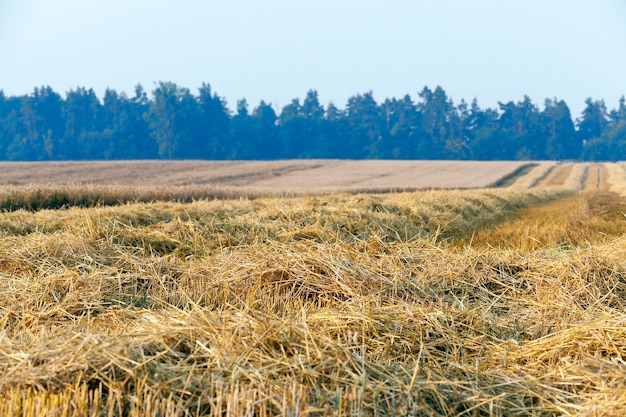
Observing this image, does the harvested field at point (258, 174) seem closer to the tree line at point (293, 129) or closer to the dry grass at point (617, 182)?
the dry grass at point (617, 182)

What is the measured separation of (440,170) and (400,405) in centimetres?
4741

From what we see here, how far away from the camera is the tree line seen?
7681cm

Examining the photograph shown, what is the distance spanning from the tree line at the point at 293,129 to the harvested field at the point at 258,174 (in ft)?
91.9

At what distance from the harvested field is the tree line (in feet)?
91.9

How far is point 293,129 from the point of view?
281ft

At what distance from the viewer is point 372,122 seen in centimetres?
9050

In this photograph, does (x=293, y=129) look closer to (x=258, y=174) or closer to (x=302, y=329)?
(x=258, y=174)

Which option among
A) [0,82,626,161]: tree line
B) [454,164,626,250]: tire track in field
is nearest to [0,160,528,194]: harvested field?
[454,164,626,250]: tire track in field

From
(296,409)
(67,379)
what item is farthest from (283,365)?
(67,379)

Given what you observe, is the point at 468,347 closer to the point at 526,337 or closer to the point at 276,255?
the point at 526,337

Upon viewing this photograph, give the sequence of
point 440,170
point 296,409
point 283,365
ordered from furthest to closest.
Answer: point 440,170 → point 283,365 → point 296,409

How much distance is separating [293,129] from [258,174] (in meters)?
42.7

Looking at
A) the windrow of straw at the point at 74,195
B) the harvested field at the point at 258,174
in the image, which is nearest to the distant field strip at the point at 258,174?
the harvested field at the point at 258,174

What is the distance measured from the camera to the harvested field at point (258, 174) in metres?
36.5
